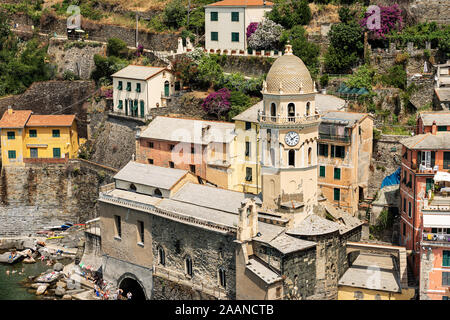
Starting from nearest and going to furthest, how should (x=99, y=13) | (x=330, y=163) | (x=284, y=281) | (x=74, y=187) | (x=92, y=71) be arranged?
(x=284, y=281), (x=330, y=163), (x=74, y=187), (x=92, y=71), (x=99, y=13)

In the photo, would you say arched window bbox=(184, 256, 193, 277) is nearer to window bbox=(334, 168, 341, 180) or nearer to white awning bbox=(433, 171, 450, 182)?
window bbox=(334, 168, 341, 180)

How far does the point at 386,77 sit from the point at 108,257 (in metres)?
26.2

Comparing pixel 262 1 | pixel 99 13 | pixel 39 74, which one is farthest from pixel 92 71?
pixel 262 1

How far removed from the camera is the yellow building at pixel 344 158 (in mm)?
57969

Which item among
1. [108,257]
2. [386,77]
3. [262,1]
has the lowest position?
[108,257]

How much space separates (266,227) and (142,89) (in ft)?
85.5

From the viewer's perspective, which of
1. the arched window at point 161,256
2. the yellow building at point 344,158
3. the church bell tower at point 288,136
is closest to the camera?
the church bell tower at point 288,136

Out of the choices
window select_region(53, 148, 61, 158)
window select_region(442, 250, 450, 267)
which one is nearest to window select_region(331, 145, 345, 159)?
window select_region(442, 250, 450, 267)

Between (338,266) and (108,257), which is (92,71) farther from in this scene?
(338,266)

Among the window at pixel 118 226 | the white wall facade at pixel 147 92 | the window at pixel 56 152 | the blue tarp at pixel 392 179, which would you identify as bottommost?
the window at pixel 118 226

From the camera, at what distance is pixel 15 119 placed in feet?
247

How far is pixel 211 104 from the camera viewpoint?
6938 centimetres

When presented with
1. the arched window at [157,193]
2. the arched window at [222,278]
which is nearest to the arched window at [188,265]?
the arched window at [222,278]

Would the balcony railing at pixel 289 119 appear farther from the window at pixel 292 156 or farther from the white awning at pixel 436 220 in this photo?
the white awning at pixel 436 220
